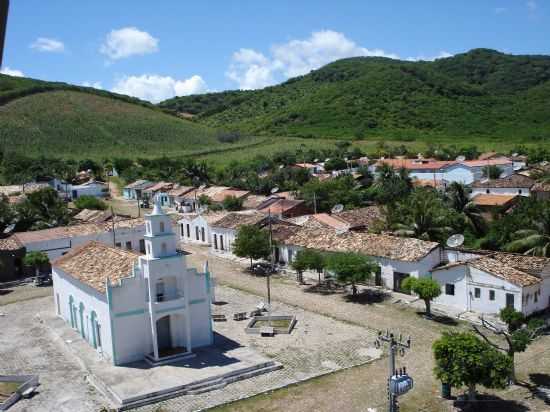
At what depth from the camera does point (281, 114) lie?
151125 millimetres

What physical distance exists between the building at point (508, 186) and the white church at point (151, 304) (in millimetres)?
39078

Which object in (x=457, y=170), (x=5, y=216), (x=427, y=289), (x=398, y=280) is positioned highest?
(x=457, y=170)

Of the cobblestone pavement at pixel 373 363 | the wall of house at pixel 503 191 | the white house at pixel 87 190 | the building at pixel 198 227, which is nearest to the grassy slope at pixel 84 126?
the white house at pixel 87 190

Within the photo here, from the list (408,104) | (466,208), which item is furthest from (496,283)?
(408,104)

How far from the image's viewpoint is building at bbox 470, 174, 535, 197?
2162 inches

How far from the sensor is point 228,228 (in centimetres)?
4725

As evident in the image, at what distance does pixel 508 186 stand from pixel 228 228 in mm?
28441

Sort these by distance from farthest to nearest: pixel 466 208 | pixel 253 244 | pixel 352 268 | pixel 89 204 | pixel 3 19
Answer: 1. pixel 89 204
2. pixel 466 208
3. pixel 253 244
4. pixel 352 268
5. pixel 3 19

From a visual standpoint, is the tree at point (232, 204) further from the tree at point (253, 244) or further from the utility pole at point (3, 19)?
the utility pole at point (3, 19)

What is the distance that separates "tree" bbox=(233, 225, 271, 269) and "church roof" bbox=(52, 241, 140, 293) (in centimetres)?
1130

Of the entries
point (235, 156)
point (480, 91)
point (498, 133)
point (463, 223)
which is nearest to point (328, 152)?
point (235, 156)

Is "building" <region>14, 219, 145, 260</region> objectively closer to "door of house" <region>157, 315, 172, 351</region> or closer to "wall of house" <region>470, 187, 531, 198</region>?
"door of house" <region>157, 315, 172, 351</region>

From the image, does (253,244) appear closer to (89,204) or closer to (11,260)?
(11,260)

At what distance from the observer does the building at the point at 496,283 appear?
2780cm
